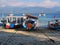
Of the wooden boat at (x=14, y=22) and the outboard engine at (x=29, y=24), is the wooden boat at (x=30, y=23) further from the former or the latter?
the wooden boat at (x=14, y=22)

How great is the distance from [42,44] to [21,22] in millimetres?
17306

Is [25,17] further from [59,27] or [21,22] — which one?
[59,27]

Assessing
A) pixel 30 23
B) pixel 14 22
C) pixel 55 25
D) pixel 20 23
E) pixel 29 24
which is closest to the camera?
pixel 55 25

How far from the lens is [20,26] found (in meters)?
30.6

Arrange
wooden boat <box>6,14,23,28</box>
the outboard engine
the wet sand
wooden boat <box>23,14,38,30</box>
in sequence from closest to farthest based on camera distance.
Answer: the wet sand, the outboard engine, wooden boat <box>23,14,38,30</box>, wooden boat <box>6,14,23,28</box>

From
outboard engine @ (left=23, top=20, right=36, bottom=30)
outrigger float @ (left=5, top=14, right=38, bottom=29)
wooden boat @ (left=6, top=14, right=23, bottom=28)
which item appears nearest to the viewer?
outboard engine @ (left=23, top=20, right=36, bottom=30)

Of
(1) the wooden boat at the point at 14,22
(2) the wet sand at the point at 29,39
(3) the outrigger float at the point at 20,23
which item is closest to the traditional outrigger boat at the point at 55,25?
(3) the outrigger float at the point at 20,23

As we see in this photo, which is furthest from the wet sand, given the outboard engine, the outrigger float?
the outrigger float

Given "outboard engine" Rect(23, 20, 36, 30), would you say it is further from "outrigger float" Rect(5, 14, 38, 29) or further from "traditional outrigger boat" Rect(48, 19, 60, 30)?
"traditional outrigger boat" Rect(48, 19, 60, 30)

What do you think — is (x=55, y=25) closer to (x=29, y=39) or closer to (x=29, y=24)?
(x=29, y=24)

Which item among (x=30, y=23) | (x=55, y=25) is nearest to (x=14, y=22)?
(x=30, y=23)

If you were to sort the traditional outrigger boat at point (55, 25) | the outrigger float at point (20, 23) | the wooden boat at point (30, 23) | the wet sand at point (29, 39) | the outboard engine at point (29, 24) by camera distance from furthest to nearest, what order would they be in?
the outrigger float at point (20, 23) < the wooden boat at point (30, 23) < the outboard engine at point (29, 24) < the traditional outrigger boat at point (55, 25) < the wet sand at point (29, 39)

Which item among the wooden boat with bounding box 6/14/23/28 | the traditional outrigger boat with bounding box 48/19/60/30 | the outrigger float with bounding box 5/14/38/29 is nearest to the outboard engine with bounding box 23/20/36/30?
the outrigger float with bounding box 5/14/38/29

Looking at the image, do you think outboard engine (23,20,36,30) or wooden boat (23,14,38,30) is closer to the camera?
outboard engine (23,20,36,30)
